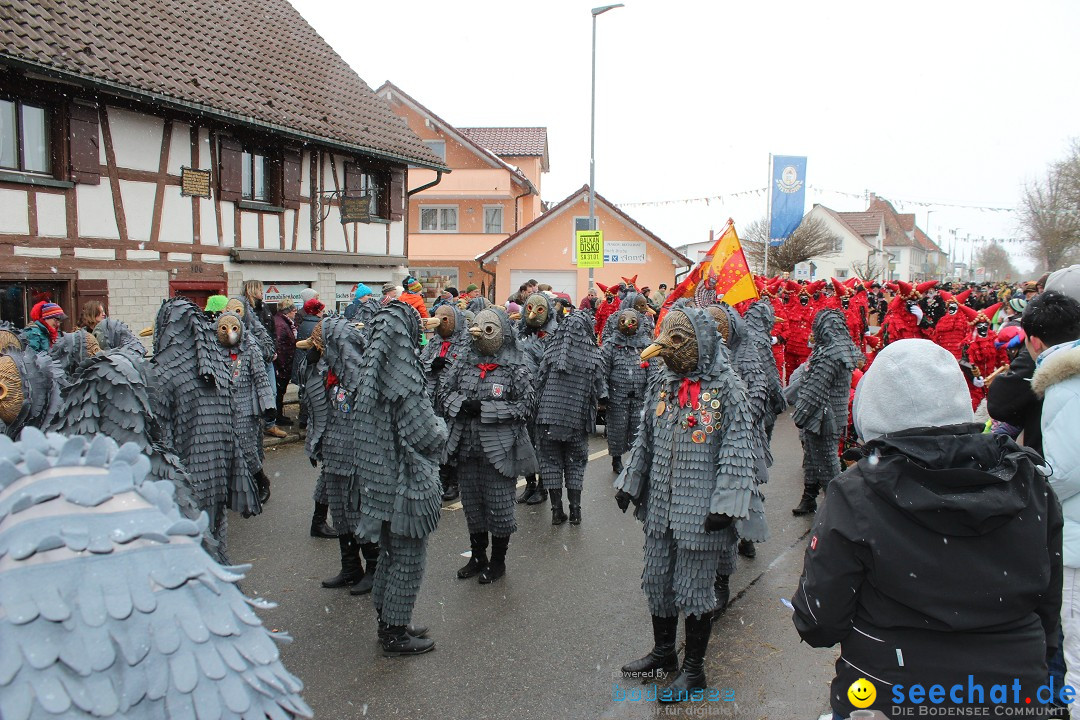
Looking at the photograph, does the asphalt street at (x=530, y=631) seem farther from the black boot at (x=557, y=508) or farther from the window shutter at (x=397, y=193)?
the window shutter at (x=397, y=193)

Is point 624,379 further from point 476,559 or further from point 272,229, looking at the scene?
point 272,229

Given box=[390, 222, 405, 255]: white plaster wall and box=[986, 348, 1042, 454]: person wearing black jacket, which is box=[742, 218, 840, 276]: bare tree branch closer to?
box=[390, 222, 405, 255]: white plaster wall

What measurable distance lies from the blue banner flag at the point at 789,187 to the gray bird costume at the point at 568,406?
1672 centimetres

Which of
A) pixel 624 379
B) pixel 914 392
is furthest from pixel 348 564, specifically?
pixel 914 392

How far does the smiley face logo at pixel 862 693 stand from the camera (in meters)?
2.19

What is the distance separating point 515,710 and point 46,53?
10.2 meters

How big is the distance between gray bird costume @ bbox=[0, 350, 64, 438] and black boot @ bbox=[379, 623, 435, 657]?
2169 millimetres

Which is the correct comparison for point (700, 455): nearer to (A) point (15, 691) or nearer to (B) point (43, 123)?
(A) point (15, 691)

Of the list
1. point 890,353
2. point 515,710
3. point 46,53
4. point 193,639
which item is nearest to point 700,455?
point 515,710

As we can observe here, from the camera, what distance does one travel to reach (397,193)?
1742cm

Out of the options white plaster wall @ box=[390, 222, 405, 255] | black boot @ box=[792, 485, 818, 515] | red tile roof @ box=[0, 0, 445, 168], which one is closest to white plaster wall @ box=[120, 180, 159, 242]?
red tile roof @ box=[0, 0, 445, 168]

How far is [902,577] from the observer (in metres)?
2.05

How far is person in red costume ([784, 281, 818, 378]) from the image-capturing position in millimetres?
13156

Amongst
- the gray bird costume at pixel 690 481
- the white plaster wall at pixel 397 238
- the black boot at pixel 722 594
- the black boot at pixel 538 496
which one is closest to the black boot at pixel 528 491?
the black boot at pixel 538 496
